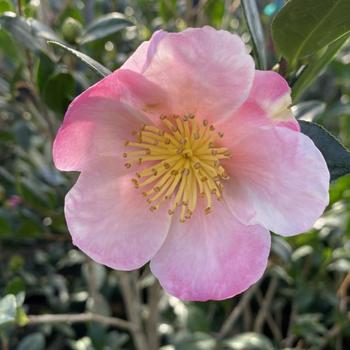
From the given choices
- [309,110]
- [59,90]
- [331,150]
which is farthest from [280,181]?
[59,90]

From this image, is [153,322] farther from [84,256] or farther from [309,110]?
[309,110]

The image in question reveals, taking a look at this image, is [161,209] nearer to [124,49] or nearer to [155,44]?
[155,44]

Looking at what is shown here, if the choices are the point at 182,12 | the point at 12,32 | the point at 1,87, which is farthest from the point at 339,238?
the point at 12,32

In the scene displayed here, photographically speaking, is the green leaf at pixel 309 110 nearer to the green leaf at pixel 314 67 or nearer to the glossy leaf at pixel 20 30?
the green leaf at pixel 314 67

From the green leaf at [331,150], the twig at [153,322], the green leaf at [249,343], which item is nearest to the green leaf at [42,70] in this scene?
the green leaf at [331,150]

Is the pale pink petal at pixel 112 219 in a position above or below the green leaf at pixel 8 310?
above
